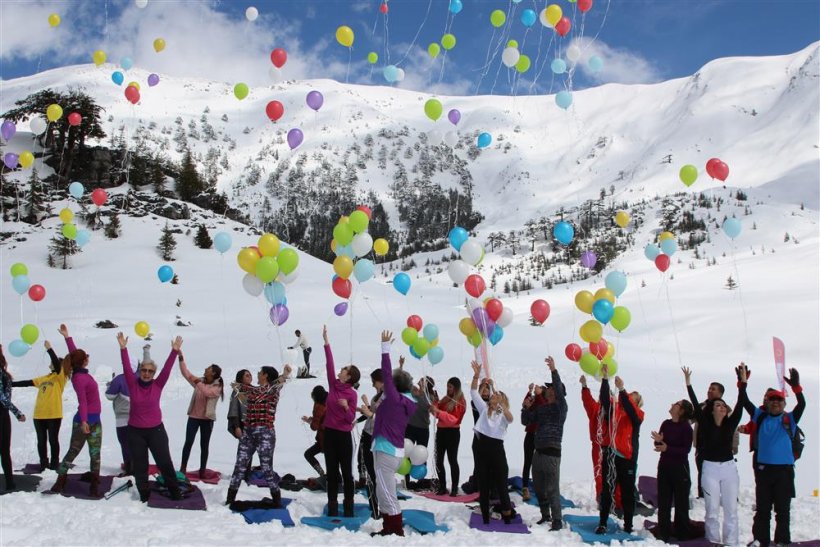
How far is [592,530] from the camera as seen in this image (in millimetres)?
5602

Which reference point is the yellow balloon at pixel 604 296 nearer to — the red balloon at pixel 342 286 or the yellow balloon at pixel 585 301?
the yellow balloon at pixel 585 301

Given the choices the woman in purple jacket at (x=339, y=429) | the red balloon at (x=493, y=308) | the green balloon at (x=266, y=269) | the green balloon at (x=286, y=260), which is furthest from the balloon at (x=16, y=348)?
the red balloon at (x=493, y=308)

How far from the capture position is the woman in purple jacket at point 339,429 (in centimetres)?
561

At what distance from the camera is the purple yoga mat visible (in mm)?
5320

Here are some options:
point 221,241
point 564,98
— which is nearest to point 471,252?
point 221,241

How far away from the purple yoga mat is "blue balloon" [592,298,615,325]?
2.57m

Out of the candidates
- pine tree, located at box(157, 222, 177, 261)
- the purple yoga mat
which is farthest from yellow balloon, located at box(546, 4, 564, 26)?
pine tree, located at box(157, 222, 177, 261)

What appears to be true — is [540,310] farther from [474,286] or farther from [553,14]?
[553,14]

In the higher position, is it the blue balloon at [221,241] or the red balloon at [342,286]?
the blue balloon at [221,241]

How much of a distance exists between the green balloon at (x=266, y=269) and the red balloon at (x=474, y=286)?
7.90ft

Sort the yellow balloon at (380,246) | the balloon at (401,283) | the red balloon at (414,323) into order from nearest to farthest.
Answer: the red balloon at (414,323)
the yellow balloon at (380,246)
the balloon at (401,283)

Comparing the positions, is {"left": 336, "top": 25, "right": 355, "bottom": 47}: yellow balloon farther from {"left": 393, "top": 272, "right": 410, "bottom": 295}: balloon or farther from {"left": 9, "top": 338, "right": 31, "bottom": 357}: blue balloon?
{"left": 9, "top": 338, "right": 31, "bottom": 357}: blue balloon

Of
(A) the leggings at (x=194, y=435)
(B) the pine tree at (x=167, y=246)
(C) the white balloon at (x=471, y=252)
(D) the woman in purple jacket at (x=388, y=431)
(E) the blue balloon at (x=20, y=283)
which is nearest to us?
(D) the woman in purple jacket at (x=388, y=431)

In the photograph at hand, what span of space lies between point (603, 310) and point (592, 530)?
2.55 meters
